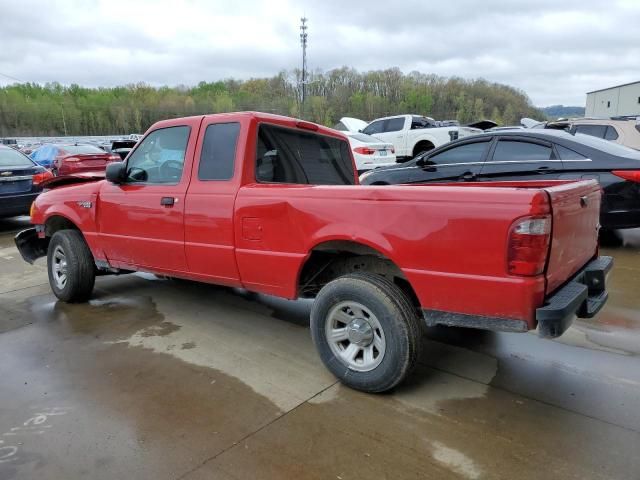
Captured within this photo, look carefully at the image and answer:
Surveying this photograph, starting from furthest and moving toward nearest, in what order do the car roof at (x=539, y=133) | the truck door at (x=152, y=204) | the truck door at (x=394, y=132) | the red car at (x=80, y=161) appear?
the truck door at (x=394, y=132) → the red car at (x=80, y=161) → the car roof at (x=539, y=133) → the truck door at (x=152, y=204)

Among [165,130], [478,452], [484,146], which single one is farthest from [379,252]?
[484,146]

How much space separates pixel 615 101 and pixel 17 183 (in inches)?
2887

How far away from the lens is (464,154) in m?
7.00

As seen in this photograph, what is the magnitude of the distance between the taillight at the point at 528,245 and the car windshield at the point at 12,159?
9609mm

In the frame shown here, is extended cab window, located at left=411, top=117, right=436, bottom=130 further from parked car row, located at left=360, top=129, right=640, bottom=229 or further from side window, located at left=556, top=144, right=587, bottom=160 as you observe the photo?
side window, located at left=556, top=144, right=587, bottom=160

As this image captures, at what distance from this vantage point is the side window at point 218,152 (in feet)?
12.5

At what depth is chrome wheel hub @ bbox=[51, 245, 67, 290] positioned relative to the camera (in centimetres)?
501

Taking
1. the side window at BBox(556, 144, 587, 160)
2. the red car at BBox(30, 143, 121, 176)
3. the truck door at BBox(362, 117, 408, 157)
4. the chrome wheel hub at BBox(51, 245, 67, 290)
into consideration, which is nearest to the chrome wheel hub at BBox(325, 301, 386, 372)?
the chrome wheel hub at BBox(51, 245, 67, 290)

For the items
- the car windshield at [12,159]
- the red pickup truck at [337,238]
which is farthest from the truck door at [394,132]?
the red pickup truck at [337,238]

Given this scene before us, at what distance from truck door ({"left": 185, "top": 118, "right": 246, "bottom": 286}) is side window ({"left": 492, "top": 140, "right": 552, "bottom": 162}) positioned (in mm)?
4127

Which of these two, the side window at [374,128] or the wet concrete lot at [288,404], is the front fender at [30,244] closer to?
the wet concrete lot at [288,404]

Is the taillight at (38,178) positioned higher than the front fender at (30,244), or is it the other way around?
the taillight at (38,178)

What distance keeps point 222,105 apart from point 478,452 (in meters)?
71.0

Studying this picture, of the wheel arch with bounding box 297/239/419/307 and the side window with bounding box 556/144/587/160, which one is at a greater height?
the side window with bounding box 556/144/587/160
